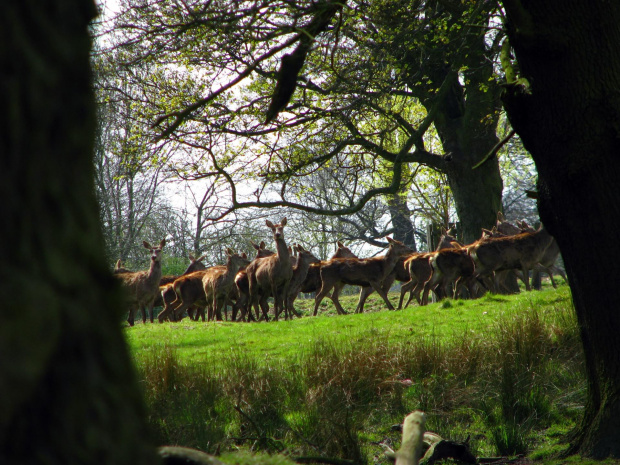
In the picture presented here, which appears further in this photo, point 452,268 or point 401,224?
point 401,224

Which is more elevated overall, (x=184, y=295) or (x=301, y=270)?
(x=301, y=270)

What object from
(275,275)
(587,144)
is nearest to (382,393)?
(587,144)

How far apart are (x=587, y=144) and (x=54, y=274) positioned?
13.3 ft

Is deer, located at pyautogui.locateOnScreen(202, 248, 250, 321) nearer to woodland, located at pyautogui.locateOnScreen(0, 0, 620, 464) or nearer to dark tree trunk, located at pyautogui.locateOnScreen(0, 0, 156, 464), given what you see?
woodland, located at pyautogui.locateOnScreen(0, 0, 620, 464)

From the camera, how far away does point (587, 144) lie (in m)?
4.21

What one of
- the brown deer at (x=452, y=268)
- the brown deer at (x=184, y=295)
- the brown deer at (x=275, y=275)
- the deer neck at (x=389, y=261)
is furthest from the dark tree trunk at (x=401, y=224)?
the brown deer at (x=452, y=268)

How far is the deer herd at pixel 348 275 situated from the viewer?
58.0ft

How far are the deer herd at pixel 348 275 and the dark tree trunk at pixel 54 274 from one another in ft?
56.1

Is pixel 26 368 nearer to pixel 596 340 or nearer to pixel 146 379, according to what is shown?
pixel 596 340

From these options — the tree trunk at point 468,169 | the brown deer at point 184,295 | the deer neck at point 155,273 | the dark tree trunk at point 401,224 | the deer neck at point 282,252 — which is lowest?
the brown deer at point 184,295

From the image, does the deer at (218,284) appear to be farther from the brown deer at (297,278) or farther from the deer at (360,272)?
the deer at (360,272)

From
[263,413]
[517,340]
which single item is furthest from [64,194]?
[517,340]

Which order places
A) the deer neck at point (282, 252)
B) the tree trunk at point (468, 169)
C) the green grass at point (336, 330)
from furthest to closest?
1. the deer neck at point (282, 252)
2. the tree trunk at point (468, 169)
3. the green grass at point (336, 330)

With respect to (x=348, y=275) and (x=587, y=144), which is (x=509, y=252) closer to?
(x=348, y=275)
